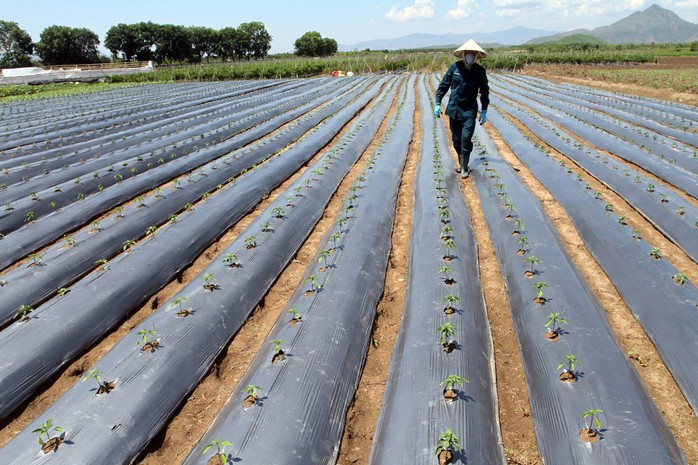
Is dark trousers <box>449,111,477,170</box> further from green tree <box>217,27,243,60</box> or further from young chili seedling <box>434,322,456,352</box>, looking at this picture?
green tree <box>217,27,243,60</box>

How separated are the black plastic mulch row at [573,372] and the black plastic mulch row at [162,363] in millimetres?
2508

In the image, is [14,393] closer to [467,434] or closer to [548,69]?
[467,434]

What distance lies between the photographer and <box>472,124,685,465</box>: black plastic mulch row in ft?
7.66

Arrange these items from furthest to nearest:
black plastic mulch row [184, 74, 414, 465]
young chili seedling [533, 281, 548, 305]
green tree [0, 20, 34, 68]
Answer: green tree [0, 20, 34, 68]
young chili seedling [533, 281, 548, 305]
black plastic mulch row [184, 74, 414, 465]

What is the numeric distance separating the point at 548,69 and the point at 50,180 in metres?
45.0

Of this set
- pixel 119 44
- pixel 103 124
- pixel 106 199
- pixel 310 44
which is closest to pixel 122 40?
pixel 119 44

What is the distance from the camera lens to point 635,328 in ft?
11.9

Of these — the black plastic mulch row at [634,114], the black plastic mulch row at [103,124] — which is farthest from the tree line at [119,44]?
the black plastic mulch row at [634,114]

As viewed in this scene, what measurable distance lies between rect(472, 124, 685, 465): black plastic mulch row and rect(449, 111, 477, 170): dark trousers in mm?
2638

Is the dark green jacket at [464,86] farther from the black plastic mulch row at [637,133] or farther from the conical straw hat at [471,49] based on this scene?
the black plastic mulch row at [637,133]

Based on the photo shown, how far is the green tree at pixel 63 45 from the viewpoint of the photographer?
69.1m

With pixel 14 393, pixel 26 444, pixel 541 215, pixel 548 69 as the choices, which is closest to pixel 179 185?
pixel 14 393

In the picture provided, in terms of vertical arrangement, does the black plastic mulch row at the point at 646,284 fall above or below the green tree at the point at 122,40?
below

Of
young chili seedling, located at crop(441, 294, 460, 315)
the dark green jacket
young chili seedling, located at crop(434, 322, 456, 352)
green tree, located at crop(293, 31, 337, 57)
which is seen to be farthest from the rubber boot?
green tree, located at crop(293, 31, 337, 57)
